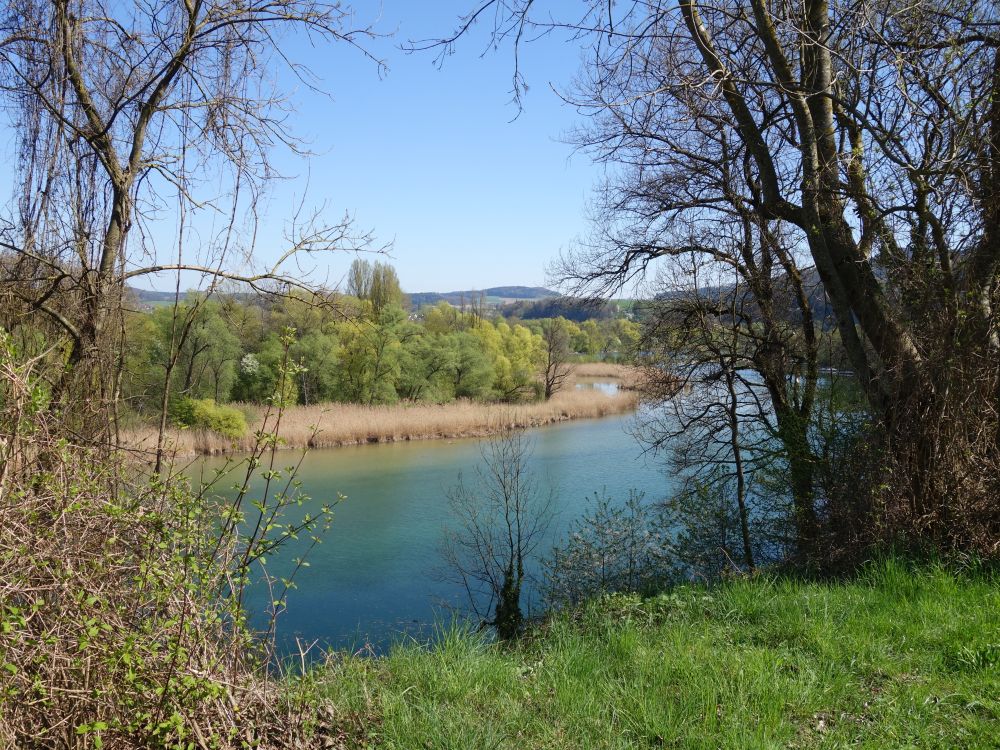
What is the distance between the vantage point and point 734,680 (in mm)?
3096

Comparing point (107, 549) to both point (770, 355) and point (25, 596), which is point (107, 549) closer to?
point (25, 596)

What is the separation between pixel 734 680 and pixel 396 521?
1192cm

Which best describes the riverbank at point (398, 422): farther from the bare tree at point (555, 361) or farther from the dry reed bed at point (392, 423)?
the bare tree at point (555, 361)

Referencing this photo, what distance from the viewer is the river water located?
9719 mm

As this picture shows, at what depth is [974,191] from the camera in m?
4.83

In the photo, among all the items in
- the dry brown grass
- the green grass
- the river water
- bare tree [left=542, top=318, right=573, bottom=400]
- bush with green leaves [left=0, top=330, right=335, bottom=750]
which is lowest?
the river water

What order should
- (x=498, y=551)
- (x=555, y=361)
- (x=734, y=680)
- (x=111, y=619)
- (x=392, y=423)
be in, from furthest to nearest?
(x=555, y=361) < (x=392, y=423) < (x=498, y=551) < (x=734, y=680) < (x=111, y=619)

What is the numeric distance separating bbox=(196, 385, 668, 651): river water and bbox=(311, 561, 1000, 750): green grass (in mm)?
1445

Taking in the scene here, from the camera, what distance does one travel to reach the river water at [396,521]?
972 cm

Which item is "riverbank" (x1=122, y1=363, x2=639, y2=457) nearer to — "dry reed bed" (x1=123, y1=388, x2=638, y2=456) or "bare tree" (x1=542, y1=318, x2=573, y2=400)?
"dry reed bed" (x1=123, y1=388, x2=638, y2=456)

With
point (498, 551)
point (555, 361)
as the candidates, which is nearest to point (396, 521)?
point (498, 551)

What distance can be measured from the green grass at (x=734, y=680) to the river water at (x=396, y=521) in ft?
4.74

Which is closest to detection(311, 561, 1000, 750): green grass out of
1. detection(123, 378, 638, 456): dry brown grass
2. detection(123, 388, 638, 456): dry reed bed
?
detection(123, 378, 638, 456): dry brown grass

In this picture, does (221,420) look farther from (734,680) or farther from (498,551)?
(734,680)
